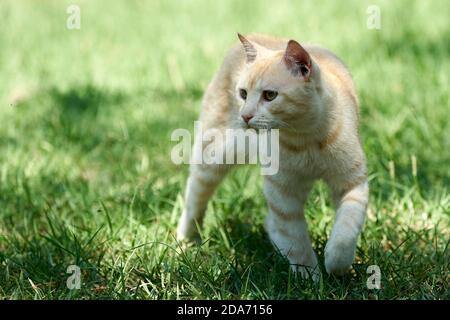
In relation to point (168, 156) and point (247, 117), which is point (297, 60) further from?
point (168, 156)

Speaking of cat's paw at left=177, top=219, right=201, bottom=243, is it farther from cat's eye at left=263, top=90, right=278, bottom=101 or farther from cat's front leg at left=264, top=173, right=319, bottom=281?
cat's eye at left=263, top=90, right=278, bottom=101

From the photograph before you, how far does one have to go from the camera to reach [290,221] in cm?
308

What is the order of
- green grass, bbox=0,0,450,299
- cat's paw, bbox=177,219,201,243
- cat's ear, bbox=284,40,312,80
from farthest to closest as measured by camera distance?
cat's paw, bbox=177,219,201,243, green grass, bbox=0,0,450,299, cat's ear, bbox=284,40,312,80

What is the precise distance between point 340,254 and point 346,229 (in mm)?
107

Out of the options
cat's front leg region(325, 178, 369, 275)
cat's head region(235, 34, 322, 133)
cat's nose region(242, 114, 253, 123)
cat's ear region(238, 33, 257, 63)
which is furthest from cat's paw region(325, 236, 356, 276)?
cat's ear region(238, 33, 257, 63)

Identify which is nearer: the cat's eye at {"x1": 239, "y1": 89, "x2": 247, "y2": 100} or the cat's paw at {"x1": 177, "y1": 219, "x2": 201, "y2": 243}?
the cat's eye at {"x1": 239, "y1": 89, "x2": 247, "y2": 100}

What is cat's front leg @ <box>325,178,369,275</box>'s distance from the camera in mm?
2736

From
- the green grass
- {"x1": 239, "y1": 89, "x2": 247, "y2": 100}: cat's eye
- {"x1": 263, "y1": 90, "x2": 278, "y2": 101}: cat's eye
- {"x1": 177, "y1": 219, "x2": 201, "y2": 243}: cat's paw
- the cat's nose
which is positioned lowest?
{"x1": 177, "y1": 219, "x2": 201, "y2": 243}: cat's paw

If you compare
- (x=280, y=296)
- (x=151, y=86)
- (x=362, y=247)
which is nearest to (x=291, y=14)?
(x=151, y=86)

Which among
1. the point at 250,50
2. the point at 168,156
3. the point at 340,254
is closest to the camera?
the point at 340,254

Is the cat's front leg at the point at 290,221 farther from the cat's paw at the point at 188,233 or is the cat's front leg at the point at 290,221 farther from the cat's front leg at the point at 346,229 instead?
the cat's paw at the point at 188,233

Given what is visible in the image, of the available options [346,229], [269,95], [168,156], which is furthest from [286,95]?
[168,156]

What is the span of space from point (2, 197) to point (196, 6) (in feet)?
13.3

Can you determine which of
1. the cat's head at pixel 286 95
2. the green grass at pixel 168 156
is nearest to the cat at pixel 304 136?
the cat's head at pixel 286 95
